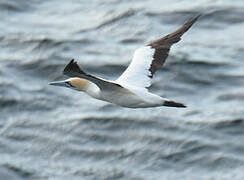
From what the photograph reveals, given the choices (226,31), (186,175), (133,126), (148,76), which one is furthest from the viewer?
(226,31)

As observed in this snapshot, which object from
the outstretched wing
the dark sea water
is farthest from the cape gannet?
the dark sea water

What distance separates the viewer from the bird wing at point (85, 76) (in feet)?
30.1

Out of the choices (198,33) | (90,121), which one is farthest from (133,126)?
(198,33)

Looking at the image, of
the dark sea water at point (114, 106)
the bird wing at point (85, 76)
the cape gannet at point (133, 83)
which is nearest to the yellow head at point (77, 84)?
the cape gannet at point (133, 83)

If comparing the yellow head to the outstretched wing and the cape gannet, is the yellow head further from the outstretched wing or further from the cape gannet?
the outstretched wing

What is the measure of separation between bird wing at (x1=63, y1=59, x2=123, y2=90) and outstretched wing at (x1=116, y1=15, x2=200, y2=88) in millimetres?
964

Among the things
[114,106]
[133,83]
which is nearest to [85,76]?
[133,83]

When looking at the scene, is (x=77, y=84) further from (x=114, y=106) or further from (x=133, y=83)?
(x=114, y=106)

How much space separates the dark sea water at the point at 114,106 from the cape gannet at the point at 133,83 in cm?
332

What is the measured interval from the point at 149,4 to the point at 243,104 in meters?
5.81

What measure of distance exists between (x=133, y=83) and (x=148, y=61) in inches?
25.1

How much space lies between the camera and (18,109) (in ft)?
55.3

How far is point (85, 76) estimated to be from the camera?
30.4 ft

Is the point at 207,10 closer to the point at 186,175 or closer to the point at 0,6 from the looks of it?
the point at 0,6
